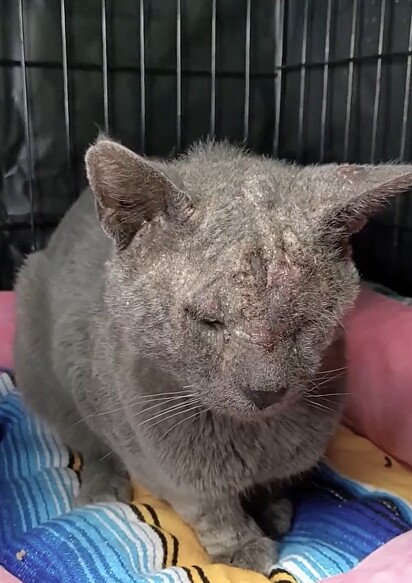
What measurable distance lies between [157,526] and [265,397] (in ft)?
1.27

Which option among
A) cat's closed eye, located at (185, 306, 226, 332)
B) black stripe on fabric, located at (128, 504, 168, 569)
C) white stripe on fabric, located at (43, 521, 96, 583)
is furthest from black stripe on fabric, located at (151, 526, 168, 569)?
cat's closed eye, located at (185, 306, 226, 332)

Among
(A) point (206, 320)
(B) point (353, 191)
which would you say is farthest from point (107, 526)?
(B) point (353, 191)

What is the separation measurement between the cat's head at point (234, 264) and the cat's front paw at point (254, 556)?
29 cm

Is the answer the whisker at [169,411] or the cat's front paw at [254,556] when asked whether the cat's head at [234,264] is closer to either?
the whisker at [169,411]

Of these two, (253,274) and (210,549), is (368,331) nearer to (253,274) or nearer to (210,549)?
(210,549)

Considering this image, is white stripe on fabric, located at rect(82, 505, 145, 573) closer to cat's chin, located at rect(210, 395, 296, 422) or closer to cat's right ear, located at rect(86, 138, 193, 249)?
cat's chin, located at rect(210, 395, 296, 422)

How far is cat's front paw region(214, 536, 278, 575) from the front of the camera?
99 centimetres

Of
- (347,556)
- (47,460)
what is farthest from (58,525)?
(347,556)

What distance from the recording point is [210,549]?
3.35 ft

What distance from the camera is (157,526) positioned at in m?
1.06

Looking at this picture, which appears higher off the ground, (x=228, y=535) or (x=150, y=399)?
(x=150, y=399)

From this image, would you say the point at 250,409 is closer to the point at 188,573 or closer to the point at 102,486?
the point at 188,573

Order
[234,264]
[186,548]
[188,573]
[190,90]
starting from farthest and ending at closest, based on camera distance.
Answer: [190,90] → [186,548] → [188,573] → [234,264]

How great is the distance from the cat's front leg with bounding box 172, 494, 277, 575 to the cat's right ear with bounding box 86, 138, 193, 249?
1.28 feet
